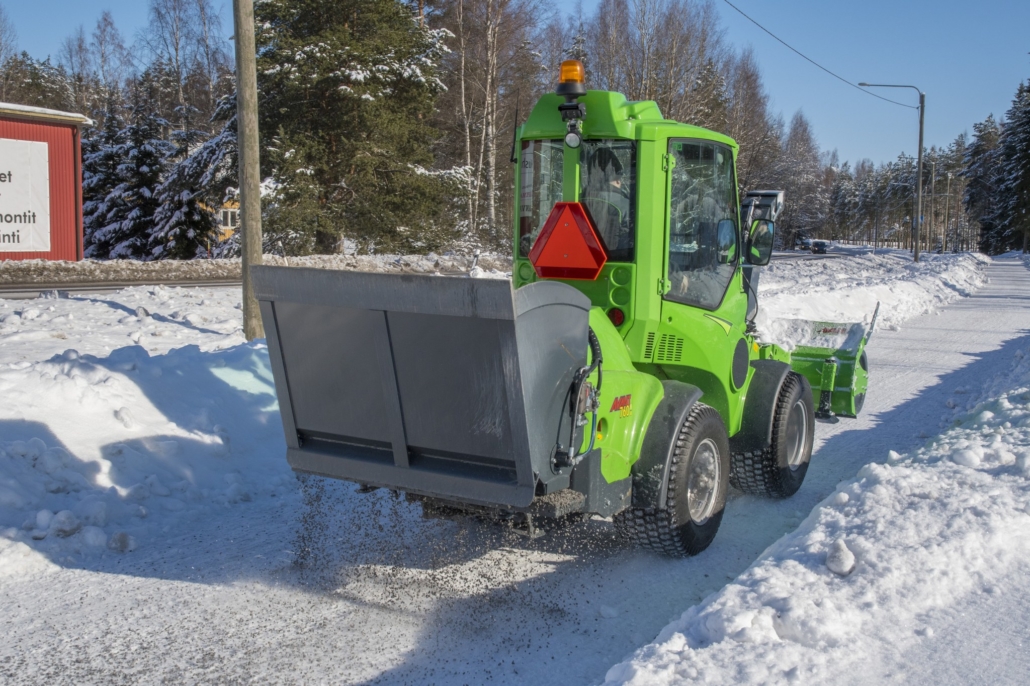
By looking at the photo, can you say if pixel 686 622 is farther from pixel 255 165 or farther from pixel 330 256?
pixel 330 256

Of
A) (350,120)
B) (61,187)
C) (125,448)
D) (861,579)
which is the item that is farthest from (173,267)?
(861,579)

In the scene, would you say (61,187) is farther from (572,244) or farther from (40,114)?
(572,244)

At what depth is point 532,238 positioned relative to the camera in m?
4.98

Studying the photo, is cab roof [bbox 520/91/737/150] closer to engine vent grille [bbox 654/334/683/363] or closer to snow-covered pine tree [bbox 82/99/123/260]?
engine vent grille [bbox 654/334/683/363]

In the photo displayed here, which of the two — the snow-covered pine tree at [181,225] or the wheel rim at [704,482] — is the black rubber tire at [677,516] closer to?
the wheel rim at [704,482]

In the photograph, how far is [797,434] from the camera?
5.90m

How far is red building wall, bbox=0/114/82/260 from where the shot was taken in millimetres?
21766

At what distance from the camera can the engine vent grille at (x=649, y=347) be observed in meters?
4.63

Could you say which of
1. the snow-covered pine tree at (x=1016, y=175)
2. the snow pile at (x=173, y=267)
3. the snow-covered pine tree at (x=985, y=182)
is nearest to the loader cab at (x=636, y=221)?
the snow pile at (x=173, y=267)

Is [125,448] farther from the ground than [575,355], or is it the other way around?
[575,355]

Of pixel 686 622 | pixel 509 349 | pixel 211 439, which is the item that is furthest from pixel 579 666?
pixel 211 439

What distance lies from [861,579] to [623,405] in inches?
51.0

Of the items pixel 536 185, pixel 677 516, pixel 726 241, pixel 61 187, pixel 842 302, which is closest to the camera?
pixel 677 516

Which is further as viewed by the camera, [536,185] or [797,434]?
[797,434]
